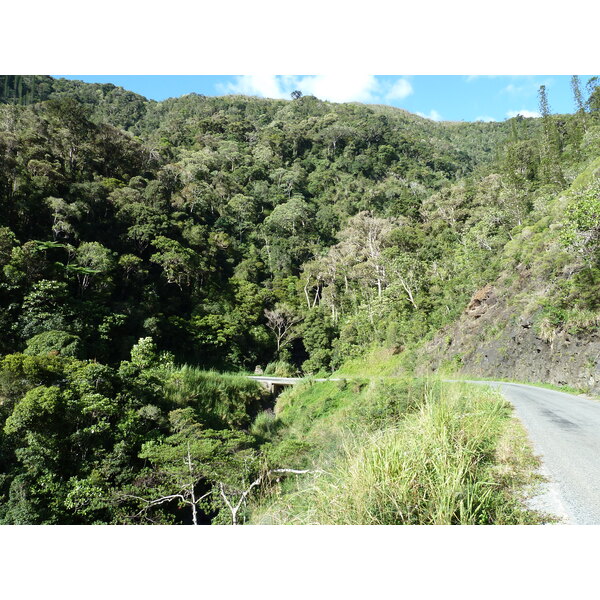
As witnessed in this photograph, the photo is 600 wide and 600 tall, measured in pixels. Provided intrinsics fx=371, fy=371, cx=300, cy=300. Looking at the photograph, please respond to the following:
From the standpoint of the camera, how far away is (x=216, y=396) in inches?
758

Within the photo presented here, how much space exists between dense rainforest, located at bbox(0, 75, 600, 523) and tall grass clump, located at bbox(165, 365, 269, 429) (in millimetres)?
113

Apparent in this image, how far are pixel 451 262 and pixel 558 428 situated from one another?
24.6 meters

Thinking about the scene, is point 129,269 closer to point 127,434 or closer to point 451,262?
point 127,434

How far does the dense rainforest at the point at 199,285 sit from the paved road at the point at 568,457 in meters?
0.66

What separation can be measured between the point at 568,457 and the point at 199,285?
31457 millimetres

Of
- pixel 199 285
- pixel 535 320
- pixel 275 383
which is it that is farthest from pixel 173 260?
pixel 535 320

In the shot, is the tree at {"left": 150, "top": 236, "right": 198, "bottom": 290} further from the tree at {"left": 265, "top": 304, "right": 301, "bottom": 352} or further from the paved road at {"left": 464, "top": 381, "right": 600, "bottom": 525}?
the paved road at {"left": 464, "top": 381, "right": 600, "bottom": 525}

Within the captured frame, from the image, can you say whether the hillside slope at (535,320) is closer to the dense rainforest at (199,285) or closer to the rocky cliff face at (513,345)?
the rocky cliff face at (513,345)

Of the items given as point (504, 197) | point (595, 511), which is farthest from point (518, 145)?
point (595, 511)

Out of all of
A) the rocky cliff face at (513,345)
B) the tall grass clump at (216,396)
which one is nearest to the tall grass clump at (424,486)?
the rocky cliff face at (513,345)

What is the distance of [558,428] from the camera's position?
5145 mm

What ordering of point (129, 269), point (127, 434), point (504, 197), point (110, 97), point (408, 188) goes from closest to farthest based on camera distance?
point (127, 434) → point (129, 269) → point (504, 197) → point (408, 188) → point (110, 97)

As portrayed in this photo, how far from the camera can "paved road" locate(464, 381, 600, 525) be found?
2.71 metres

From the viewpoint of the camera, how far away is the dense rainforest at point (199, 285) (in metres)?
9.69
